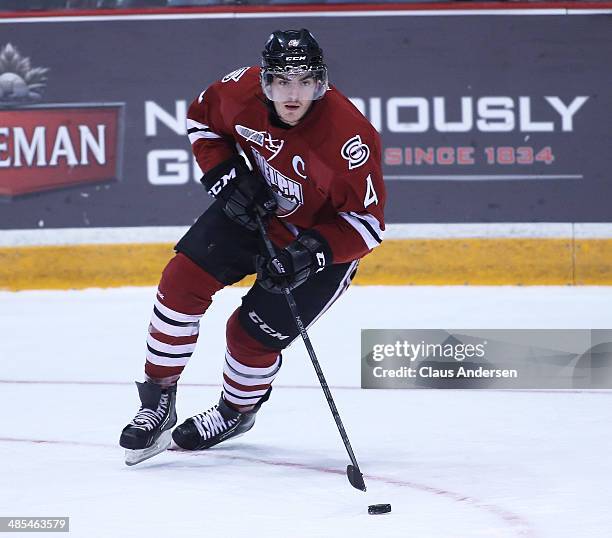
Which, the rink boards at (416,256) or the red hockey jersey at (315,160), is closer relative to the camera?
the red hockey jersey at (315,160)

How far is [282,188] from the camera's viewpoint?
10.2 feet

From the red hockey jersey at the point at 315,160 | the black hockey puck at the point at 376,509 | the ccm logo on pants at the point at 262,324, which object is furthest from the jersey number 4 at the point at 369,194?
the black hockey puck at the point at 376,509

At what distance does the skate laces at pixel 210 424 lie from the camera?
3.21 metres

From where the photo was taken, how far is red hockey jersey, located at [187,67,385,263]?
9.56 ft

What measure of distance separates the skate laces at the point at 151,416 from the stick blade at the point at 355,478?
527 mm

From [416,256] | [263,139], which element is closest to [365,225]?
[263,139]

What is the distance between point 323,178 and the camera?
2963 millimetres

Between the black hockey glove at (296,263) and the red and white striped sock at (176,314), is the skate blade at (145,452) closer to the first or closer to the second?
the red and white striped sock at (176,314)

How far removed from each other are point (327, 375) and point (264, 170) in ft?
4.11

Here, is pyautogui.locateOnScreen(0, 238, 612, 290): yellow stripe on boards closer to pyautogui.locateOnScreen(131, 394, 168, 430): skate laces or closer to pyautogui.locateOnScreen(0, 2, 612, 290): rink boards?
pyautogui.locateOnScreen(0, 2, 612, 290): rink boards

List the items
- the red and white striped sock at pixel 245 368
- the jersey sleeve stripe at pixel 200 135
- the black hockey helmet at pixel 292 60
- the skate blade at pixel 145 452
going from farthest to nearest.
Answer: the jersey sleeve stripe at pixel 200 135
the red and white striped sock at pixel 245 368
the skate blade at pixel 145 452
the black hockey helmet at pixel 292 60

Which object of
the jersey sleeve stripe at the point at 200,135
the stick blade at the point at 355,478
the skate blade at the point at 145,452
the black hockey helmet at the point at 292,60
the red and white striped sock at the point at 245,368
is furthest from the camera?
the jersey sleeve stripe at the point at 200,135

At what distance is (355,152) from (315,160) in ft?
0.35

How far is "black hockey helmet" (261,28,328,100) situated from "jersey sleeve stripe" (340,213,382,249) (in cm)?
29
